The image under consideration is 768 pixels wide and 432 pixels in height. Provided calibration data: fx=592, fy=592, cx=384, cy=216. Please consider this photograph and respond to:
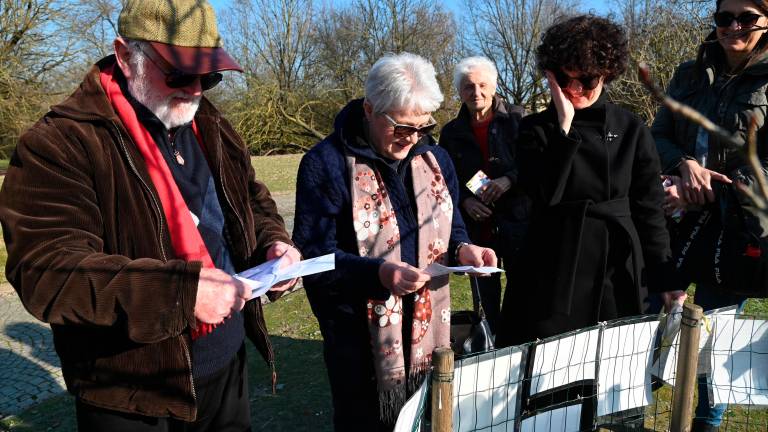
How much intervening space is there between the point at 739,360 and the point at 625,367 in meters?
0.55

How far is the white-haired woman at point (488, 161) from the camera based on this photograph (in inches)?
149

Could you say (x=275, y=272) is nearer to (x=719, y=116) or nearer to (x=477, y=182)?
(x=477, y=182)

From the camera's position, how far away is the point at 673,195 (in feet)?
9.21

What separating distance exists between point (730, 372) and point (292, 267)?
1940 mm

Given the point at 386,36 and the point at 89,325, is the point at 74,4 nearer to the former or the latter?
the point at 386,36

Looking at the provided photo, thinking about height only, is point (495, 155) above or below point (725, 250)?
above

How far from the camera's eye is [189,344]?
1.80 metres

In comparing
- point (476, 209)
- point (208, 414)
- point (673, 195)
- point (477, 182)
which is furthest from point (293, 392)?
point (673, 195)

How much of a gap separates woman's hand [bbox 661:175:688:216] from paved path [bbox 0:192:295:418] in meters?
4.00

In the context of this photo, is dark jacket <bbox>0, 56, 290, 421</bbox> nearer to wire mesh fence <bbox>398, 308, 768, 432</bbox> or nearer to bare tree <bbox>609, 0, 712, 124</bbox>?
wire mesh fence <bbox>398, 308, 768, 432</bbox>

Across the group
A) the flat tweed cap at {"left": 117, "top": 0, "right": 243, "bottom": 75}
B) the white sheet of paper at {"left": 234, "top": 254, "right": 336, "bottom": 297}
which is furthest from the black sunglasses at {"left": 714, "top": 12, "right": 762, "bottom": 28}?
the flat tweed cap at {"left": 117, "top": 0, "right": 243, "bottom": 75}

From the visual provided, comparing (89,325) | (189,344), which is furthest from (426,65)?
(89,325)

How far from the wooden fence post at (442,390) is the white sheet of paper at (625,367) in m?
0.76

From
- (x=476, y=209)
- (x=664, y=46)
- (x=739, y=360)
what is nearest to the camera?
(x=739, y=360)
